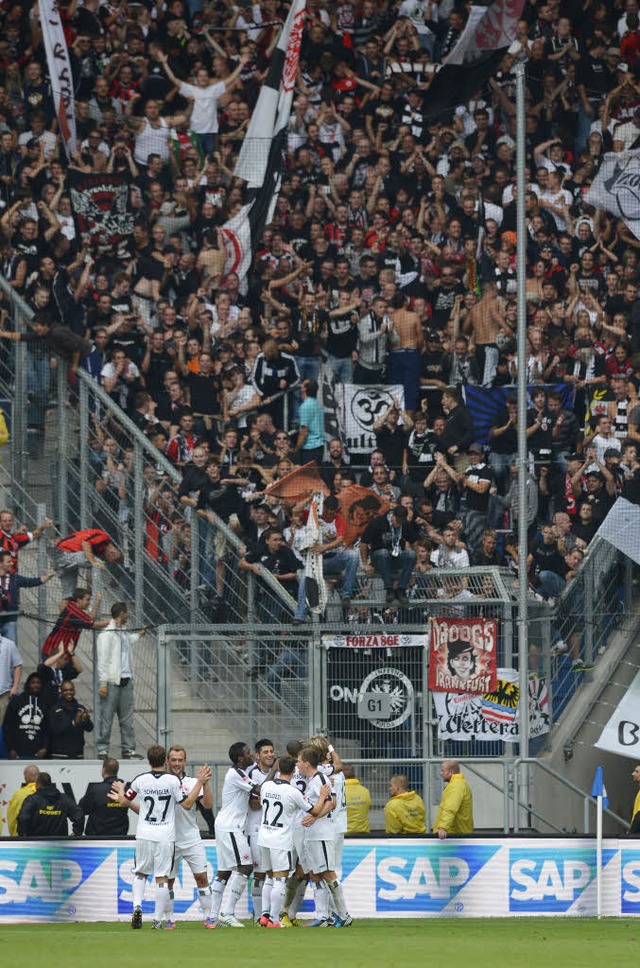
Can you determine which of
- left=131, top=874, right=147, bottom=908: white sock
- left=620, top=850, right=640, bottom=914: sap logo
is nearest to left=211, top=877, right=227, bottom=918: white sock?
left=131, top=874, right=147, bottom=908: white sock

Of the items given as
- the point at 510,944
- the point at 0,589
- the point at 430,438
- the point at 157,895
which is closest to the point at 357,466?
the point at 430,438

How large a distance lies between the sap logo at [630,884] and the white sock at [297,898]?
296 cm

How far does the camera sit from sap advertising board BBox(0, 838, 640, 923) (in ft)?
54.2

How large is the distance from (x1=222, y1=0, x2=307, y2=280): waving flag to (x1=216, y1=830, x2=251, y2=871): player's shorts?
8165mm

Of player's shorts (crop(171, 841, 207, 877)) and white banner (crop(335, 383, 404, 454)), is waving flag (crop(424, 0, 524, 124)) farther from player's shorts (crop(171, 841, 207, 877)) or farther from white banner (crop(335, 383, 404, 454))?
player's shorts (crop(171, 841, 207, 877))

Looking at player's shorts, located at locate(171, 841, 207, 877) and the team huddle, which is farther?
player's shorts, located at locate(171, 841, 207, 877)

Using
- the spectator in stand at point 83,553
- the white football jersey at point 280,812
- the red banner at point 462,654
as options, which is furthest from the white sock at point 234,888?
the spectator in stand at point 83,553

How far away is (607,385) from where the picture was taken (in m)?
20.5

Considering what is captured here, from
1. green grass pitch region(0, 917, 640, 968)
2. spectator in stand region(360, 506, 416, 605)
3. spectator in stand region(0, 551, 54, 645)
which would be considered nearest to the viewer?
green grass pitch region(0, 917, 640, 968)

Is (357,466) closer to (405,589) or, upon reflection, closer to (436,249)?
(405,589)

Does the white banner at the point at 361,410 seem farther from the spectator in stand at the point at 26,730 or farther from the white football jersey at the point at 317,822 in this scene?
the white football jersey at the point at 317,822

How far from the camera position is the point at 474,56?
24.1 m

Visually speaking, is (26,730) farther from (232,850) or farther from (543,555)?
(543,555)

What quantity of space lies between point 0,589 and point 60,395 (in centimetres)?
228
